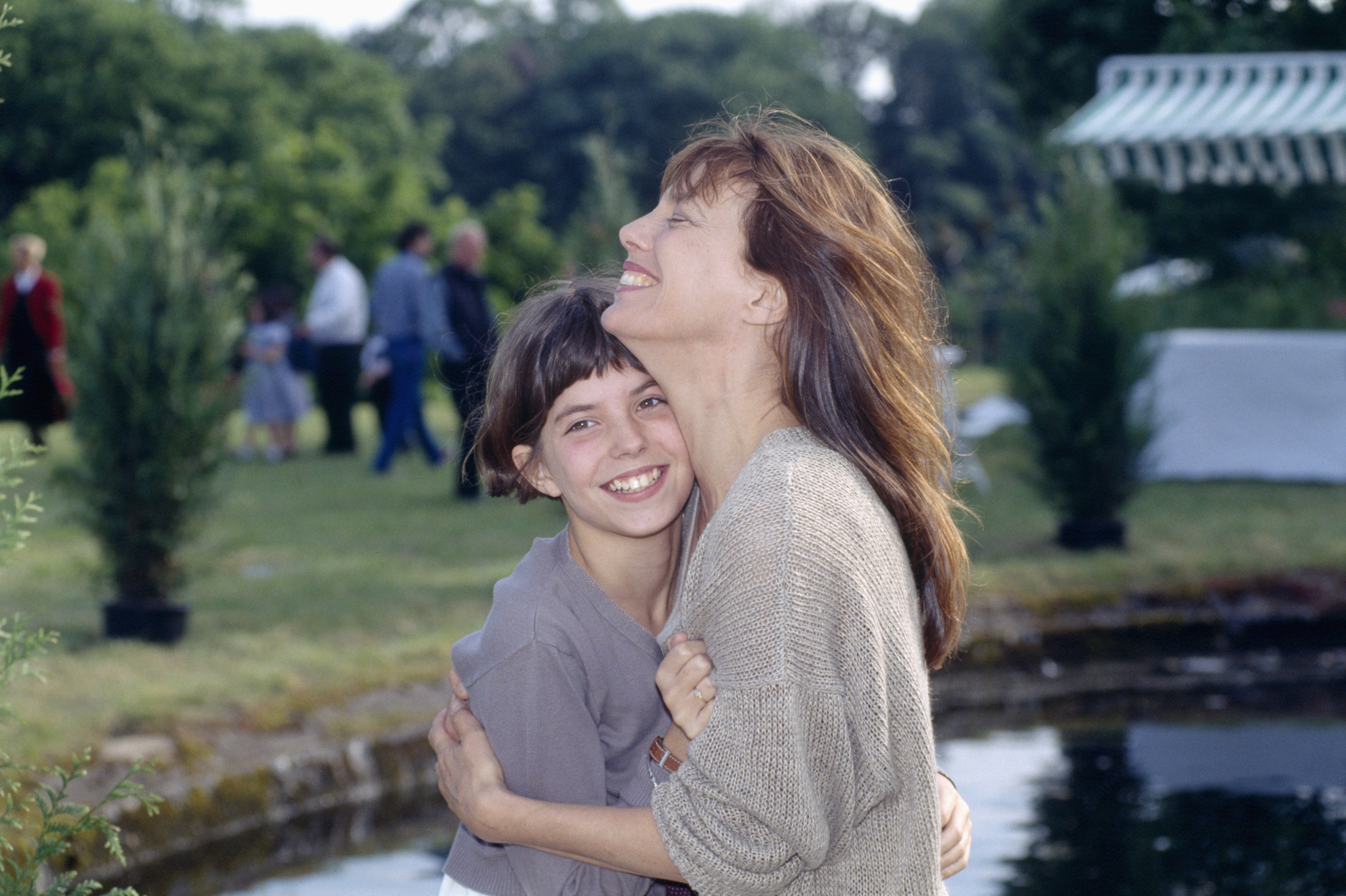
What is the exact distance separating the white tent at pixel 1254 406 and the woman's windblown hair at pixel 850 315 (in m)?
10.1

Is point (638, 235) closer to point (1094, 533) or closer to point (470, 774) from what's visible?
point (470, 774)

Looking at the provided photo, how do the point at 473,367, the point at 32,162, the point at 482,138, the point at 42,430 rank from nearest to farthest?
1. the point at 473,367
2. the point at 42,430
3. the point at 32,162
4. the point at 482,138

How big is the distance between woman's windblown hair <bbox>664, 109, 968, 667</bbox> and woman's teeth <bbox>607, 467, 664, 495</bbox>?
0.41 metres

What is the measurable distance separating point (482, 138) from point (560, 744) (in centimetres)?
5825

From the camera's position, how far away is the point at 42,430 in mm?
13734

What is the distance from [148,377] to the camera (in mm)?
6922

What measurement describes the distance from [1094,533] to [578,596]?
7.58 meters

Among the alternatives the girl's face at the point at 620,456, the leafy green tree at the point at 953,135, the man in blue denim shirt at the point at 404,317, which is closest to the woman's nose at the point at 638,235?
the girl's face at the point at 620,456

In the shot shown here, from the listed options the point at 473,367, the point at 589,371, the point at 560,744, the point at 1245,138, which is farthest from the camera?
the point at 1245,138

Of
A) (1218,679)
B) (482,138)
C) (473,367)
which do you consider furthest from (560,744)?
(482,138)

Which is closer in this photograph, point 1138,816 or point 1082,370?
point 1138,816

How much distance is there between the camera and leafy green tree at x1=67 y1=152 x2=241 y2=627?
6.89 metres

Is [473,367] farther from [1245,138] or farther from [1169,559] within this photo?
[1245,138]

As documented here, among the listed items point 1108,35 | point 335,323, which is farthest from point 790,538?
point 1108,35
